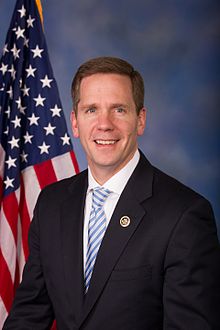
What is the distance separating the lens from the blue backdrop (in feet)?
13.2

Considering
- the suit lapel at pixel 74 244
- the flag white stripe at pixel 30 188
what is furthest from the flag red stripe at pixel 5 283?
the suit lapel at pixel 74 244

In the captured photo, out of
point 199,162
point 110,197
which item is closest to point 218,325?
point 110,197

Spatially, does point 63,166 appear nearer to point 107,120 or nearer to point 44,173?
point 44,173

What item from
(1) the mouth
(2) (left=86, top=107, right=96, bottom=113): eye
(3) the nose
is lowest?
(1) the mouth

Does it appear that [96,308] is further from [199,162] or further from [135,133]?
[199,162]

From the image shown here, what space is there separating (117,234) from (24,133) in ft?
5.08

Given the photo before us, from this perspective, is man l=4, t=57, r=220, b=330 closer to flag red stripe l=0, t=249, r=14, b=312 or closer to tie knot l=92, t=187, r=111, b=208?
tie knot l=92, t=187, r=111, b=208

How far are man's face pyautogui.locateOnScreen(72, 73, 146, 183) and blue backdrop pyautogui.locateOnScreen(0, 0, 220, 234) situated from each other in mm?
1564

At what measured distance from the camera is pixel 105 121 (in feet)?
8.00

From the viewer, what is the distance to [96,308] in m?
2.27

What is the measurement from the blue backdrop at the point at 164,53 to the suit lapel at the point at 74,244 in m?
1.55

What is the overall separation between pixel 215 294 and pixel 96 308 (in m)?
0.52

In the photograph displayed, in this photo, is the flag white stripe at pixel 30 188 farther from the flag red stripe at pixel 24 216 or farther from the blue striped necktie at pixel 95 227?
the blue striped necktie at pixel 95 227

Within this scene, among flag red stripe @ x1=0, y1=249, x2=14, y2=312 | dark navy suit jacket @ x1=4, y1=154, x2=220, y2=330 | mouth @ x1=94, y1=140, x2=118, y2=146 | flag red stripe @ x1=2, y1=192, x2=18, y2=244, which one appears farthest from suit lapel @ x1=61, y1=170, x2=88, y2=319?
flag red stripe @ x1=0, y1=249, x2=14, y2=312
